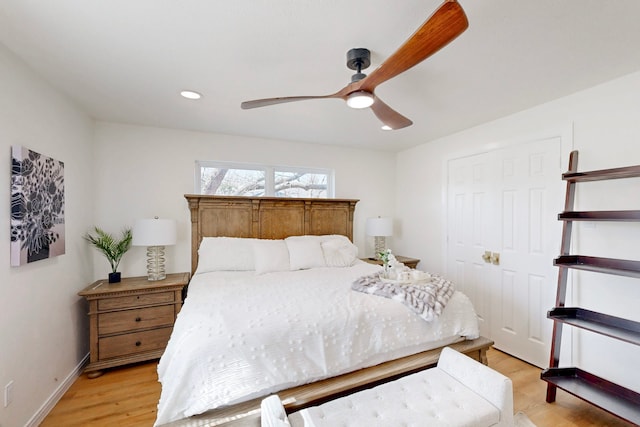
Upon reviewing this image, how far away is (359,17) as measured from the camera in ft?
4.47

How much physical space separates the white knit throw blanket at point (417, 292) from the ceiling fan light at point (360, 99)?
4.35 feet

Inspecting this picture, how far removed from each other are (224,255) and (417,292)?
195 cm

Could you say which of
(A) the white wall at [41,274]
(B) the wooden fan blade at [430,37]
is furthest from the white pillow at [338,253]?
(A) the white wall at [41,274]

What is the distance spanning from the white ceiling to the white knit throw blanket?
1551 millimetres

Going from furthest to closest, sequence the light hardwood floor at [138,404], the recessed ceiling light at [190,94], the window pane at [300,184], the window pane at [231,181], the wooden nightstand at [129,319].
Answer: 1. the window pane at [300,184]
2. the window pane at [231,181]
3. the wooden nightstand at [129,319]
4. the recessed ceiling light at [190,94]
5. the light hardwood floor at [138,404]

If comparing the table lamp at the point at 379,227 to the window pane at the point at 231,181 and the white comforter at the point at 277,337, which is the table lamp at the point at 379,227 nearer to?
the window pane at the point at 231,181

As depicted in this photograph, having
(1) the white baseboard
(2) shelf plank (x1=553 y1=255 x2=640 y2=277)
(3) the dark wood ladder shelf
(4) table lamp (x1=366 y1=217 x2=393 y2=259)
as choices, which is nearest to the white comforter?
(3) the dark wood ladder shelf

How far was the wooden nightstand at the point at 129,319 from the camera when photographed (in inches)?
93.0

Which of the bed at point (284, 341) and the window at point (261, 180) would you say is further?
the window at point (261, 180)

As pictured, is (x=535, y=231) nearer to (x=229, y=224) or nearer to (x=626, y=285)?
(x=626, y=285)

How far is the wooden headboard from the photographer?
125 inches

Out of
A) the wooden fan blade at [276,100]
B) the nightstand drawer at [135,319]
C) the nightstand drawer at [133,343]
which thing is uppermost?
the wooden fan blade at [276,100]

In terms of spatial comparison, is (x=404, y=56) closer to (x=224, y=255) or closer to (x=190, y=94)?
(x=190, y=94)

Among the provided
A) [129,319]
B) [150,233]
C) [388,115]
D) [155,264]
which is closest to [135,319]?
[129,319]
